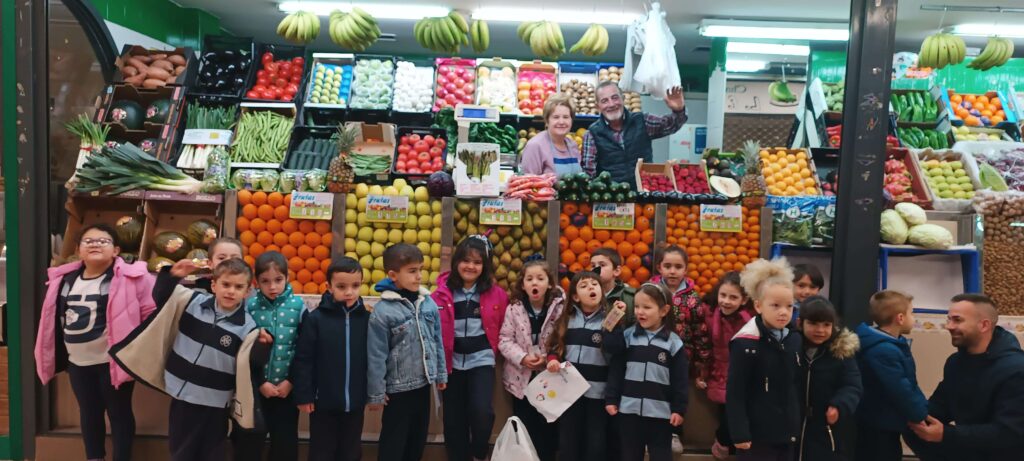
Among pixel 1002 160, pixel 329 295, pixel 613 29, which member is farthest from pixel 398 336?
pixel 613 29

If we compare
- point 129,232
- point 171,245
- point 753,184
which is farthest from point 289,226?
point 753,184

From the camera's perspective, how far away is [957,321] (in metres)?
3.34

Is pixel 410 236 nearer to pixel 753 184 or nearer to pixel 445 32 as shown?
pixel 753 184

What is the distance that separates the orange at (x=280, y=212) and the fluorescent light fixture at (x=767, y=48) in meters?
7.37

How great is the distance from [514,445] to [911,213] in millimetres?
3060

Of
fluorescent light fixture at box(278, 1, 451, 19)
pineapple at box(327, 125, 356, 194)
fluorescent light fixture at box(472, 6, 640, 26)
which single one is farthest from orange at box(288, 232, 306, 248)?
fluorescent light fixture at box(472, 6, 640, 26)

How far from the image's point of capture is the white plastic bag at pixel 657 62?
16.8 ft

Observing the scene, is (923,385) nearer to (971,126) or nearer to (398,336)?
(398,336)

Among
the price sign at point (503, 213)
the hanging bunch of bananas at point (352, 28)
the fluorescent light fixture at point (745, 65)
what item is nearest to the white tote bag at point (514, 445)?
the price sign at point (503, 213)

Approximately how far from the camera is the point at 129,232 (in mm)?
4457

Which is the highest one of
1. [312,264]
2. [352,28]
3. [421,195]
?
[352,28]

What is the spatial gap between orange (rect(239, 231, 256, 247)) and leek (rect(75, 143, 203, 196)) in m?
0.49

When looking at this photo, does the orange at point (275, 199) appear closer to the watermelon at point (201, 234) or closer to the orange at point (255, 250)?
the orange at point (255, 250)

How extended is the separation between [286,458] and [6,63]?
2.86 meters
